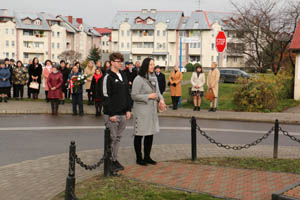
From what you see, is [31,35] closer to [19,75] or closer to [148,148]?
[19,75]

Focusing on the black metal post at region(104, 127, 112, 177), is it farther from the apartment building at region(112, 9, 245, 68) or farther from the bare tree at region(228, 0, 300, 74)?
the apartment building at region(112, 9, 245, 68)

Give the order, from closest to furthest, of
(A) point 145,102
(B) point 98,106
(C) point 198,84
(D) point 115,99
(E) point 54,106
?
(D) point 115,99 < (A) point 145,102 < (B) point 98,106 < (E) point 54,106 < (C) point 198,84

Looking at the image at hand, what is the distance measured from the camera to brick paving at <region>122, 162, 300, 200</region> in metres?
6.16

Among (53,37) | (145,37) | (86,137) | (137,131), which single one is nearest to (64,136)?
(86,137)

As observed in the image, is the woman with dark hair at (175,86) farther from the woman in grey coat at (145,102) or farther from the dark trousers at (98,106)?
the woman in grey coat at (145,102)

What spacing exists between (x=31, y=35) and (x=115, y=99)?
3825 inches

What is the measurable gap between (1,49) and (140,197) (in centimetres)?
9886

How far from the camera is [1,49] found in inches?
3853

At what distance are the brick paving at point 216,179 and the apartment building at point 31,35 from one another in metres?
95.5

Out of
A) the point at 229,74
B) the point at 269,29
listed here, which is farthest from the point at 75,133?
the point at 229,74

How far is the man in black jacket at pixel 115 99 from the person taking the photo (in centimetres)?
719

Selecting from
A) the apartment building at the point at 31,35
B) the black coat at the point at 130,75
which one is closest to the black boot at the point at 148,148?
the black coat at the point at 130,75

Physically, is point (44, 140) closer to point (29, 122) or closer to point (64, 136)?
point (64, 136)

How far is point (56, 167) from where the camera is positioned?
7664 millimetres
